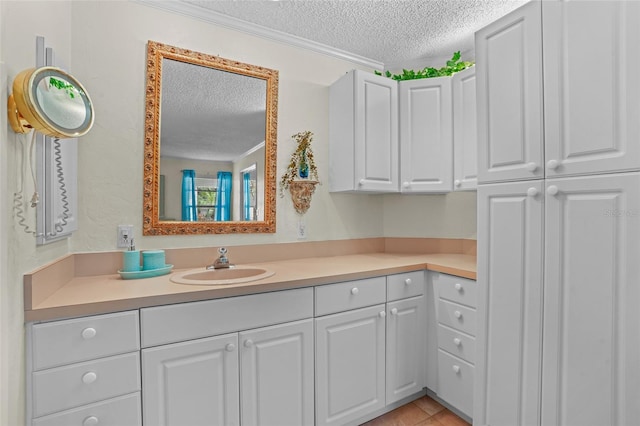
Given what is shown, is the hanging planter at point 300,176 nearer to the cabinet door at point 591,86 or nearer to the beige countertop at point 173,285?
the beige countertop at point 173,285

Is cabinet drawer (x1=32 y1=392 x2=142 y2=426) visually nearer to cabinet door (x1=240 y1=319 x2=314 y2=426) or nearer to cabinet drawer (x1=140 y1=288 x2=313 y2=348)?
cabinet drawer (x1=140 y1=288 x2=313 y2=348)

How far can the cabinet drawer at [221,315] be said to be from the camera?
126cm

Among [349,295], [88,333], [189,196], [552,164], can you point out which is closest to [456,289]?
[349,295]

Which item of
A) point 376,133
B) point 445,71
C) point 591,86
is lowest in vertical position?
point 591,86

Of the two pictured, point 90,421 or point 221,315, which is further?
point 221,315

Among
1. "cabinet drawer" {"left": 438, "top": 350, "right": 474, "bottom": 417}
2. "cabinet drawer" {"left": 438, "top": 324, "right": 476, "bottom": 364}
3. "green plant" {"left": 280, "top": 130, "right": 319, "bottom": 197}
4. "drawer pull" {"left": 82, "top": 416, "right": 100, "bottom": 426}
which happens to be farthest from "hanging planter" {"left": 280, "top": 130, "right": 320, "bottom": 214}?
"drawer pull" {"left": 82, "top": 416, "right": 100, "bottom": 426}

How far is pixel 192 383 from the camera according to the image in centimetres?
132

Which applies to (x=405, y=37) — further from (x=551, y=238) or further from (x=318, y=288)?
(x=318, y=288)

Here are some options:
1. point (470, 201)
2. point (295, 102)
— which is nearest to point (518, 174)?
point (470, 201)

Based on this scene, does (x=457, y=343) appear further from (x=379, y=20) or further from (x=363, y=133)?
(x=379, y=20)

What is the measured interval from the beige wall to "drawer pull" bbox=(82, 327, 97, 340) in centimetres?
16

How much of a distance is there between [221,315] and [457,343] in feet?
4.45

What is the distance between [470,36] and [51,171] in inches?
101

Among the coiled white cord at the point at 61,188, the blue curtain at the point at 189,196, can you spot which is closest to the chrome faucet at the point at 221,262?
the blue curtain at the point at 189,196
